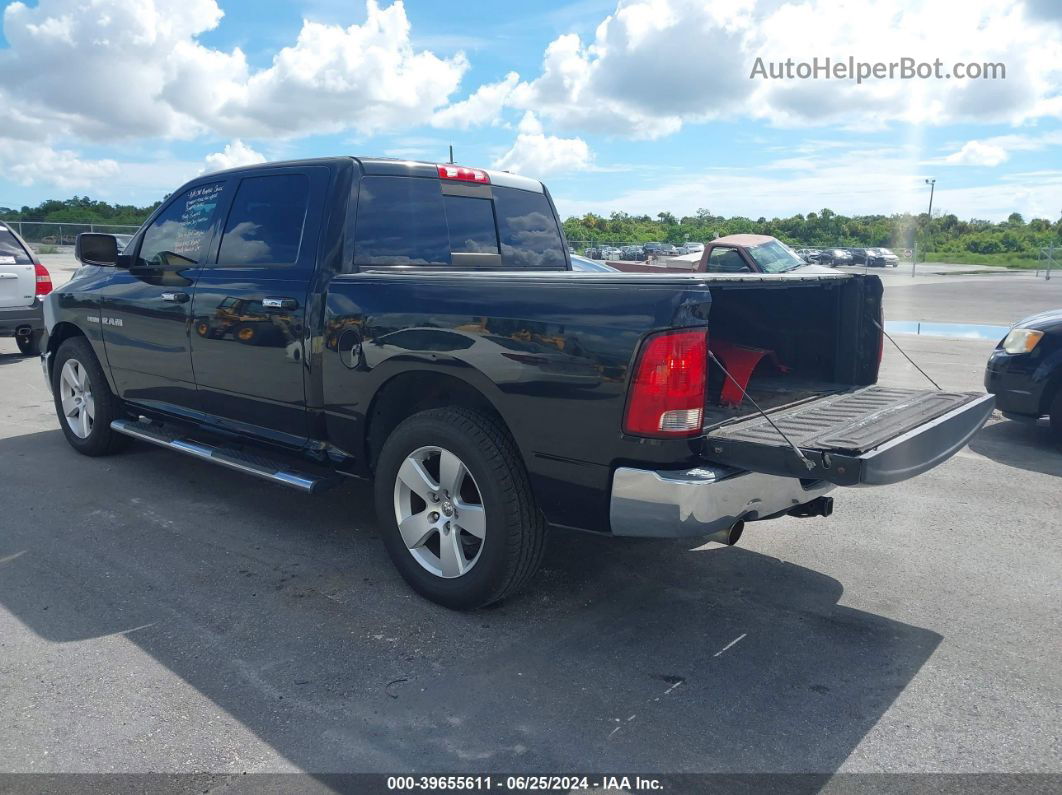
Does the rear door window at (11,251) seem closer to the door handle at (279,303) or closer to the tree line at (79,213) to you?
the door handle at (279,303)

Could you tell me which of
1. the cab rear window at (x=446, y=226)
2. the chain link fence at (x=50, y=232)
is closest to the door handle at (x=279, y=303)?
the cab rear window at (x=446, y=226)

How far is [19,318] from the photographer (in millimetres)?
10609

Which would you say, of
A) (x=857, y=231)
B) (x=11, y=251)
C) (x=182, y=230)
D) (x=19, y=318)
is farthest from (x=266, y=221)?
(x=857, y=231)

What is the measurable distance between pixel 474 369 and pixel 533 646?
1.13 metres

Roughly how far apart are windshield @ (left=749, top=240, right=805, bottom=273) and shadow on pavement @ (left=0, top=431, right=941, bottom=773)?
10.1 m

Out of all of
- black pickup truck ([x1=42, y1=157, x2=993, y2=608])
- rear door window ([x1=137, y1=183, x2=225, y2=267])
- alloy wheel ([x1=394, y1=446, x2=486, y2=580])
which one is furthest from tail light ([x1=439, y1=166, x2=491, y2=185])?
alloy wheel ([x1=394, y1=446, x2=486, y2=580])

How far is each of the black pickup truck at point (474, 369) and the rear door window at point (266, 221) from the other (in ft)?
0.06

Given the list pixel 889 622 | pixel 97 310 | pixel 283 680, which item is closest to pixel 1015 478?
pixel 889 622

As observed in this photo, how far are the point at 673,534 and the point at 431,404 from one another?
1.36 metres

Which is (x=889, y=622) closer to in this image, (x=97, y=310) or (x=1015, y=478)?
(x=1015, y=478)

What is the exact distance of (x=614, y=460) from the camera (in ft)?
10.5

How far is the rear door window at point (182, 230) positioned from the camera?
16.6 feet

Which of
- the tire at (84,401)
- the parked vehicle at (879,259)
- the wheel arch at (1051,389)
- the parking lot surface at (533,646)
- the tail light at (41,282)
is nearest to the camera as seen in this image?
the parking lot surface at (533,646)

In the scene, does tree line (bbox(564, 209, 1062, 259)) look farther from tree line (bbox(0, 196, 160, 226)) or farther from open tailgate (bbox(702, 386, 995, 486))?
open tailgate (bbox(702, 386, 995, 486))
